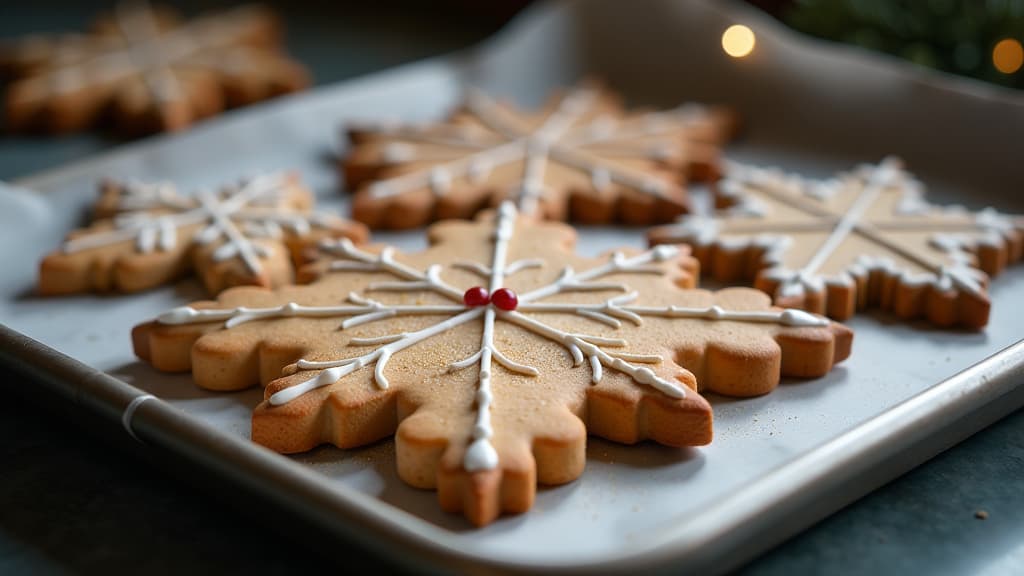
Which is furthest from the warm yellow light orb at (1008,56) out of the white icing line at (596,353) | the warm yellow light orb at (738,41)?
the white icing line at (596,353)

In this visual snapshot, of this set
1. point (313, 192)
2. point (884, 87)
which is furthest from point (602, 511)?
point (884, 87)

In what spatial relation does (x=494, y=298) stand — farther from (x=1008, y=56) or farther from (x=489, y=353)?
(x=1008, y=56)

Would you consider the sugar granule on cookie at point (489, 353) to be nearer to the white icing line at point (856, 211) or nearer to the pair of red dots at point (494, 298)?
the pair of red dots at point (494, 298)

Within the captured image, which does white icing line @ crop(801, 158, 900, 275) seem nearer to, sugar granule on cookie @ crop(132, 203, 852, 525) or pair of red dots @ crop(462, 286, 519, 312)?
sugar granule on cookie @ crop(132, 203, 852, 525)

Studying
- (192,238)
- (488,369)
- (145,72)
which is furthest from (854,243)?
(145,72)

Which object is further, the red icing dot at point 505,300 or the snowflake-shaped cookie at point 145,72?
the snowflake-shaped cookie at point 145,72

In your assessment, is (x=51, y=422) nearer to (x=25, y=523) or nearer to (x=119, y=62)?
(x=25, y=523)

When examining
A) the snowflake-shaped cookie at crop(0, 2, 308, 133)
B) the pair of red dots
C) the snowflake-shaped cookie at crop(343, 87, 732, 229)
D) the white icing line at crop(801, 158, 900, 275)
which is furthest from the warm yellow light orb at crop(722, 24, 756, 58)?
the pair of red dots
